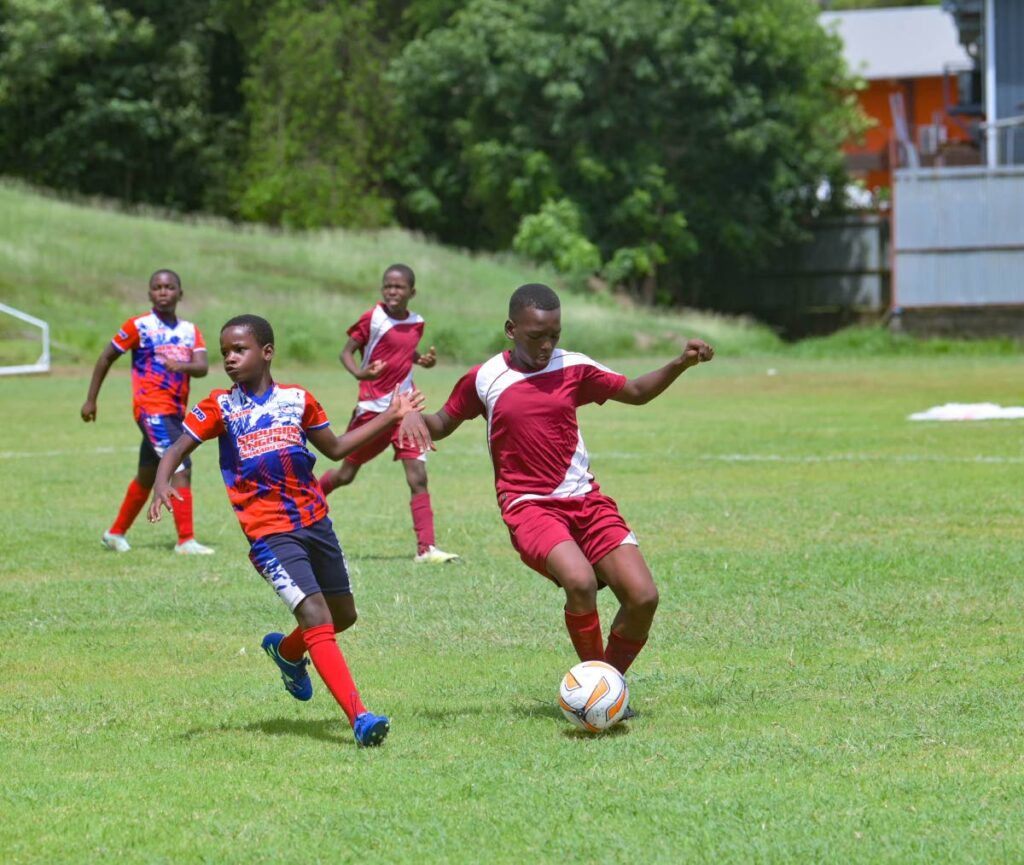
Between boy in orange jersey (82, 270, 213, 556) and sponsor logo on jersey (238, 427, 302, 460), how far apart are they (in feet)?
17.6

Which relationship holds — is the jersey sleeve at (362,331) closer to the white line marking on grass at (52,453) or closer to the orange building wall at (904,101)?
the white line marking on grass at (52,453)

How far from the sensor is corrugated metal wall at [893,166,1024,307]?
4088 centimetres

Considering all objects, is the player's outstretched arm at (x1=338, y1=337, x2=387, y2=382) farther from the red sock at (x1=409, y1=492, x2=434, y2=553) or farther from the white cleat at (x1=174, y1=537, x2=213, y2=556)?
the white cleat at (x1=174, y1=537, x2=213, y2=556)

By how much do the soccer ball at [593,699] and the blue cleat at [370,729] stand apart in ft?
2.45

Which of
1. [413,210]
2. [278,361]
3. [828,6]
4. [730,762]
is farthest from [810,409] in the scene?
[828,6]

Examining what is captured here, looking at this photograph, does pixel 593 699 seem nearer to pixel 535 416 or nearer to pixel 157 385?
pixel 535 416

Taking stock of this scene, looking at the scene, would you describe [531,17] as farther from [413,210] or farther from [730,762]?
[730,762]

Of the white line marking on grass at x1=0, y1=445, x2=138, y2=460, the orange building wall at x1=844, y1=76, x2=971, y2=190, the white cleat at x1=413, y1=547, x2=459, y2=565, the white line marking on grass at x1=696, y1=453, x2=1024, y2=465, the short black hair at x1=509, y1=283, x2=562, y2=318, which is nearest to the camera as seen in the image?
the short black hair at x1=509, y1=283, x2=562, y2=318

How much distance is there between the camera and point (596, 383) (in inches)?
293

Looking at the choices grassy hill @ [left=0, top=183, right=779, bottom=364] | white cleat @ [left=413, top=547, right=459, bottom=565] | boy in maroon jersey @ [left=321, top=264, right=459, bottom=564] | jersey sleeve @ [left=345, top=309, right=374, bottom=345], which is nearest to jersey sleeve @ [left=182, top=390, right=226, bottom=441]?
white cleat @ [left=413, top=547, right=459, bottom=565]

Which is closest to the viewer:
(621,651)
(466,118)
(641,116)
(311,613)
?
(311,613)

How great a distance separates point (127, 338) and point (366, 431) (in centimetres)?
598

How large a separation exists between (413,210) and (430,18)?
6.15 metres

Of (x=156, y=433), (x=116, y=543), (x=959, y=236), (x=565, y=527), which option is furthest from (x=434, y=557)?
(x=959, y=236)
